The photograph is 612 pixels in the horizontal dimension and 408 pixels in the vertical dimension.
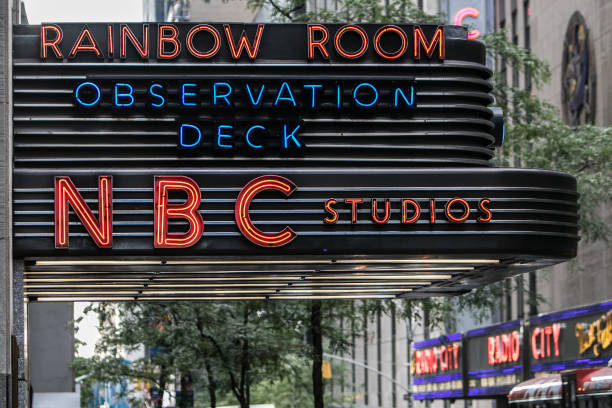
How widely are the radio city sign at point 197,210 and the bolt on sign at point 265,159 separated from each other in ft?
0.07

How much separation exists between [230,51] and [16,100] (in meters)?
3.25

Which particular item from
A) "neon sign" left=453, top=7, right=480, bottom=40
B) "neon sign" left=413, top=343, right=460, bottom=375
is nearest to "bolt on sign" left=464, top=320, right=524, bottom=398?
"neon sign" left=413, top=343, right=460, bottom=375

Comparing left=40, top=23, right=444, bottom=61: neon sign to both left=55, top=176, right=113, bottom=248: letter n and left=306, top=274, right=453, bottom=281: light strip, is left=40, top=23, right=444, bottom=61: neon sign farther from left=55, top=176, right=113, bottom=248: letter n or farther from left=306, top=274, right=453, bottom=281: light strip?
left=306, top=274, right=453, bottom=281: light strip

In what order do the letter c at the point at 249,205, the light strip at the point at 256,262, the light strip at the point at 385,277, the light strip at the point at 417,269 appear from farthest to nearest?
the light strip at the point at 385,277
the light strip at the point at 417,269
the light strip at the point at 256,262
the letter c at the point at 249,205

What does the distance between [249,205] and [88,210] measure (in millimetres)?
2230

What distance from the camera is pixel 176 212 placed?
17953 mm

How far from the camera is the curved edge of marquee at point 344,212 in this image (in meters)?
17.8

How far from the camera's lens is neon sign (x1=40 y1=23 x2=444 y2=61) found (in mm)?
19188

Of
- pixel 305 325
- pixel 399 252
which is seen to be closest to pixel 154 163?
pixel 399 252

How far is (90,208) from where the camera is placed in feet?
58.5

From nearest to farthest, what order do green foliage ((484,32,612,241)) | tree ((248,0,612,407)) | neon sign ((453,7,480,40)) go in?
tree ((248,0,612,407)) < green foliage ((484,32,612,241)) < neon sign ((453,7,480,40))

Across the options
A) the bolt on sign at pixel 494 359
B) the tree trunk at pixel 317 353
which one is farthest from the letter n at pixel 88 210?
the bolt on sign at pixel 494 359

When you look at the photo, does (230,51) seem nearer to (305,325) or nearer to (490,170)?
(490,170)

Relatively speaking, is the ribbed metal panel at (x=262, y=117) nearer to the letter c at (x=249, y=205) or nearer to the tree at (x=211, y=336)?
the letter c at (x=249, y=205)
